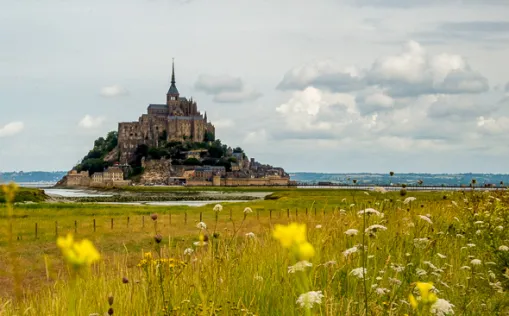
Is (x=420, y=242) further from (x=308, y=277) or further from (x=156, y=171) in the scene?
(x=156, y=171)

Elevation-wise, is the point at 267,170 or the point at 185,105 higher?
the point at 185,105

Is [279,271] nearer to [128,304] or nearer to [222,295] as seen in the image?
[222,295]

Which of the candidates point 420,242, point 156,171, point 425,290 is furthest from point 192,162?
point 425,290

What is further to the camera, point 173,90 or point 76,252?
point 173,90

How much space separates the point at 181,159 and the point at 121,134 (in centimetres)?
2221

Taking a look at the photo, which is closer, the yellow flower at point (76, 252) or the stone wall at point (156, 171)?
the yellow flower at point (76, 252)

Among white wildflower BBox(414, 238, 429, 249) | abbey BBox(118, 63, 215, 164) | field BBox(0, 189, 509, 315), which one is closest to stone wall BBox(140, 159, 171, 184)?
abbey BBox(118, 63, 215, 164)

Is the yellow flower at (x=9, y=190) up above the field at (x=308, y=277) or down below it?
above

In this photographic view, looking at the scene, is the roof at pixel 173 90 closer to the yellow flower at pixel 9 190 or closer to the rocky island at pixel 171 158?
the rocky island at pixel 171 158

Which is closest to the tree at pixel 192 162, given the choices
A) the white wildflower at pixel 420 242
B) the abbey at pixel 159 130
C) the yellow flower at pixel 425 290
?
the abbey at pixel 159 130

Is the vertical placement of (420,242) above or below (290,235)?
below

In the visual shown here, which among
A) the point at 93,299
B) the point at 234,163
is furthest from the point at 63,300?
the point at 234,163

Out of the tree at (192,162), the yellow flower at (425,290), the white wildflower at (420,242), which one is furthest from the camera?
the tree at (192,162)

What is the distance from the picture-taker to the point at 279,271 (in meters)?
7.84
